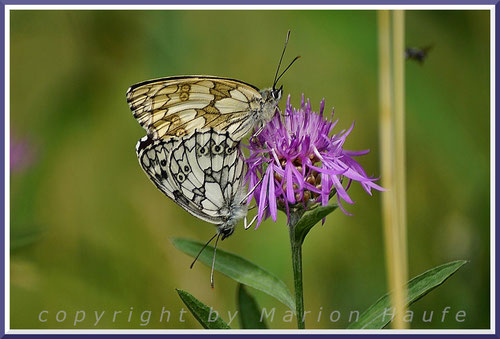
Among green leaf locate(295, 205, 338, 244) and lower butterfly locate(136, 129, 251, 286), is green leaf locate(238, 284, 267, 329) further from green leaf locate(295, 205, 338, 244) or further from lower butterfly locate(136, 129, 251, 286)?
green leaf locate(295, 205, 338, 244)

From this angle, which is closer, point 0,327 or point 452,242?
point 0,327

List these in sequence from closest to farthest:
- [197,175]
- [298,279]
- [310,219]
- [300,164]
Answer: [310,219] → [298,279] → [300,164] → [197,175]

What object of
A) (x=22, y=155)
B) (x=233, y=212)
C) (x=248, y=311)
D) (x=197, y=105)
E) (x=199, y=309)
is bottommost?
(x=248, y=311)

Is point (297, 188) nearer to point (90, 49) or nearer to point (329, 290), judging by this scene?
point (329, 290)

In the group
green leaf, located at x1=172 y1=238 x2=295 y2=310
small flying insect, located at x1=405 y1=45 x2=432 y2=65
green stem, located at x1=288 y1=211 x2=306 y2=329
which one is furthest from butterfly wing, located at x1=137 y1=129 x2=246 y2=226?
small flying insect, located at x1=405 y1=45 x2=432 y2=65

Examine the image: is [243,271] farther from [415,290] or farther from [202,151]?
[415,290]

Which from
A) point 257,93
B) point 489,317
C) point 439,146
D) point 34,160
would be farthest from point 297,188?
point 34,160

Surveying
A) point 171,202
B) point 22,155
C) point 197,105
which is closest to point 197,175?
point 197,105
